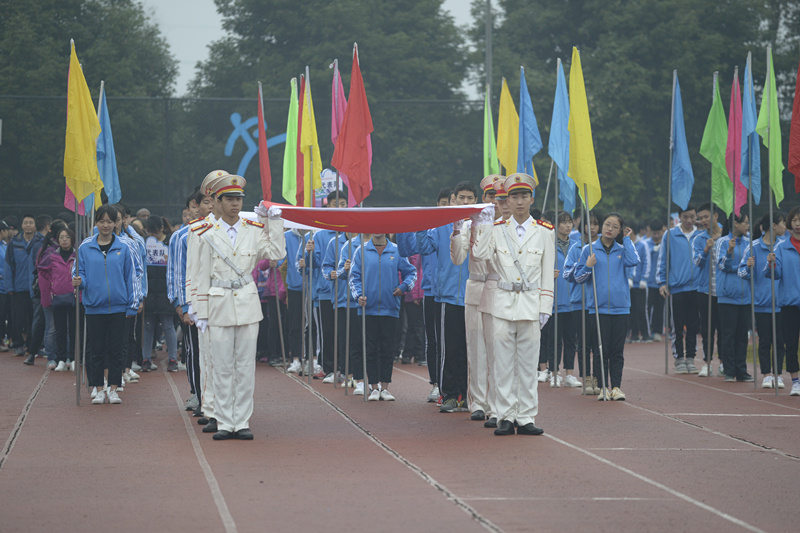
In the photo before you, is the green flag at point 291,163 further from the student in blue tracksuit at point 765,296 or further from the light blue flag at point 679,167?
the student in blue tracksuit at point 765,296

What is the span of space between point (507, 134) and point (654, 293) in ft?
24.9

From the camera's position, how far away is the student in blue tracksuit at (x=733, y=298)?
12.8 meters

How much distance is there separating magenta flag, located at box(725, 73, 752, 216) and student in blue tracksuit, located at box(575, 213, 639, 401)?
2.05m

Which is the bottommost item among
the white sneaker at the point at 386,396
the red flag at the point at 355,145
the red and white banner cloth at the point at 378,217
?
the white sneaker at the point at 386,396

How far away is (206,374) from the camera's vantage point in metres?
8.70

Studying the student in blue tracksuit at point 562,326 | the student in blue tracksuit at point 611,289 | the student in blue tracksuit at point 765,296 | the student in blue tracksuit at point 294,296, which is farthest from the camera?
the student in blue tracksuit at point 294,296

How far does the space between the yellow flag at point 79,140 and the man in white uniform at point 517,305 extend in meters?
4.90

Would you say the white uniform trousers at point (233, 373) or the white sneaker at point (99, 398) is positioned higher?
the white uniform trousers at point (233, 373)

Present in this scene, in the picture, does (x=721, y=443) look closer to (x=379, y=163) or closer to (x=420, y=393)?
(x=420, y=393)

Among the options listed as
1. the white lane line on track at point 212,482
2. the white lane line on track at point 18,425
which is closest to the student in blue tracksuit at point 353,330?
the white lane line on track at point 212,482

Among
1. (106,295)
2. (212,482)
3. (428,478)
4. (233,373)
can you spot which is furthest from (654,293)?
(212,482)

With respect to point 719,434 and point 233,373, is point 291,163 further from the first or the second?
point 719,434

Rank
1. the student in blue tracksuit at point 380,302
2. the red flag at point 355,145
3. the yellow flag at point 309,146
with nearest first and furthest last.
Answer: the red flag at point 355,145 < the student in blue tracksuit at point 380,302 < the yellow flag at point 309,146

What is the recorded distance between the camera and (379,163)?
25750mm
